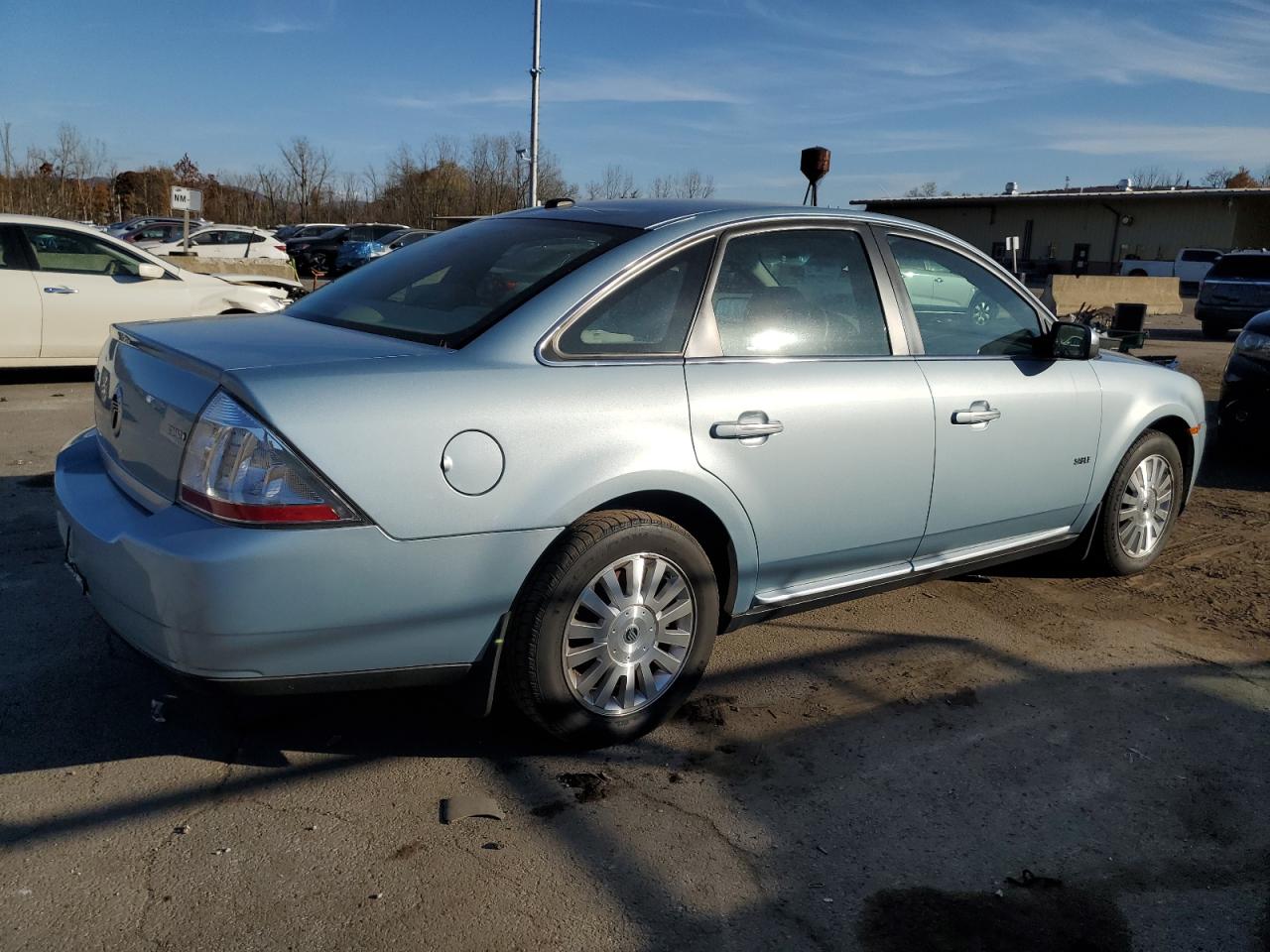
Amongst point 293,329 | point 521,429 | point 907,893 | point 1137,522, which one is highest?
point 293,329

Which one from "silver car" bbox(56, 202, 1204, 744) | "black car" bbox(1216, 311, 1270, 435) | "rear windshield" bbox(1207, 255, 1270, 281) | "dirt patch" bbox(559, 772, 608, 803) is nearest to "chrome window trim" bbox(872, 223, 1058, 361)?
"silver car" bbox(56, 202, 1204, 744)

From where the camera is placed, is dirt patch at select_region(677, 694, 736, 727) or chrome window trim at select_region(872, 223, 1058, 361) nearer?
dirt patch at select_region(677, 694, 736, 727)

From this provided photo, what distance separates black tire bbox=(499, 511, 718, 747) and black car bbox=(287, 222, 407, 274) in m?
28.9

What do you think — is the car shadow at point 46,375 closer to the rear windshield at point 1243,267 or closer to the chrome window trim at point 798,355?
the chrome window trim at point 798,355

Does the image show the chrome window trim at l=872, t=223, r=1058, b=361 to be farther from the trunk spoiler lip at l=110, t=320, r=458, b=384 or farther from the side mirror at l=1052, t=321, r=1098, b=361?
the trunk spoiler lip at l=110, t=320, r=458, b=384

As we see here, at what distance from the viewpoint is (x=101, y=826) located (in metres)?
2.79

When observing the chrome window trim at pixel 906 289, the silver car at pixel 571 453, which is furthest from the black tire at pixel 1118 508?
the chrome window trim at pixel 906 289

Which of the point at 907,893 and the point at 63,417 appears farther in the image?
the point at 63,417

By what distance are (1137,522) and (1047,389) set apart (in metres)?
1.14

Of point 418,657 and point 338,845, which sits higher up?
point 418,657

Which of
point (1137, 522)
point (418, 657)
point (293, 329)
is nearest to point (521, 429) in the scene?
point (418, 657)

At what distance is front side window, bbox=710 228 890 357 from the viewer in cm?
353

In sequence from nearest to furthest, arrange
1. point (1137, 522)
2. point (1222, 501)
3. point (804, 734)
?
point (804, 734) → point (1137, 522) → point (1222, 501)

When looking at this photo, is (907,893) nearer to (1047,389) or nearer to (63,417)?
(1047,389)
